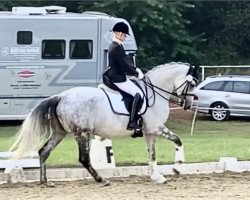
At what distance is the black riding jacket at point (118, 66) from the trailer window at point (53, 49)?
11859mm

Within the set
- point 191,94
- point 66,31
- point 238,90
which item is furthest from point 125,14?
point 191,94

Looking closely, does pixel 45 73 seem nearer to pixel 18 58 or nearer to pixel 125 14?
pixel 18 58

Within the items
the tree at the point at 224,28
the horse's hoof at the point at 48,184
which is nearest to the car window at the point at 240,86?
the tree at the point at 224,28

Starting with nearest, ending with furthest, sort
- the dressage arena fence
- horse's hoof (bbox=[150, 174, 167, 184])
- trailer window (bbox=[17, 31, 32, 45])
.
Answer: horse's hoof (bbox=[150, 174, 167, 184]) → the dressage arena fence → trailer window (bbox=[17, 31, 32, 45])

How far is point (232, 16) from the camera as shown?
4466 cm

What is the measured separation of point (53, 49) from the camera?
2355 cm

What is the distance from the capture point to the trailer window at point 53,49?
23.4m

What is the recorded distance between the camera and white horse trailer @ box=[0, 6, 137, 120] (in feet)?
75.7

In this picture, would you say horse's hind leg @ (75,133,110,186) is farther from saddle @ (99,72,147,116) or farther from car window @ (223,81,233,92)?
car window @ (223,81,233,92)

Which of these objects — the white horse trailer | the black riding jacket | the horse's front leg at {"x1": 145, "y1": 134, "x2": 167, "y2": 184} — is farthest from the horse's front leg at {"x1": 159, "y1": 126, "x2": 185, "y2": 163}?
the white horse trailer

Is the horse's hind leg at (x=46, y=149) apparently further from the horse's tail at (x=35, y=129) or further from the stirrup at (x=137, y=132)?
the stirrup at (x=137, y=132)

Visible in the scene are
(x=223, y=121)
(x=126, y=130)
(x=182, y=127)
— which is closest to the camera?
(x=126, y=130)

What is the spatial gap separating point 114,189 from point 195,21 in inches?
1373

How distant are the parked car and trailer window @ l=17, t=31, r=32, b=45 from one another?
24.9 feet
